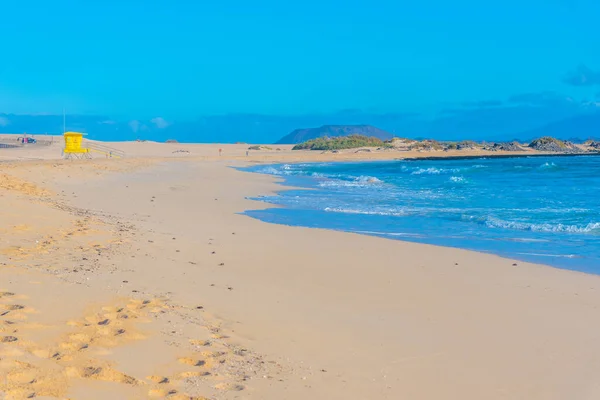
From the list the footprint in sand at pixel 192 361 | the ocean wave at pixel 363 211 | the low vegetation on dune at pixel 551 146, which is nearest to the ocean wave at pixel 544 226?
the ocean wave at pixel 363 211

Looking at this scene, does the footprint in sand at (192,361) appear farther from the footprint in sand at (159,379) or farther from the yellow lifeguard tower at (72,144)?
the yellow lifeguard tower at (72,144)

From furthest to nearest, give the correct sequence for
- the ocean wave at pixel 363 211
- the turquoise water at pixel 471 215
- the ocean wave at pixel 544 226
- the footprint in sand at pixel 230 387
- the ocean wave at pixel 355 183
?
1. the ocean wave at pixel 355 183
2. the ocean wave at pixel 363 211
3. the ocean wave at pixel 544 226
4. the turquoise water at pixel 471 215
5. the footprint in sand at pixel 230 387

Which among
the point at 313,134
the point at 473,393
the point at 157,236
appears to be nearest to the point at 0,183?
the point at 157,236

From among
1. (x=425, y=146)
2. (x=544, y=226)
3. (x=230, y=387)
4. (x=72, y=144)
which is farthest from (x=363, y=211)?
(x=425, y=146)

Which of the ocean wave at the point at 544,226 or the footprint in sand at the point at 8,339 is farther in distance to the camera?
the ocean wave at the point at 544,226

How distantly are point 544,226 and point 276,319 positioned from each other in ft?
29.3

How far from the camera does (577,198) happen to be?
18922 millimetres

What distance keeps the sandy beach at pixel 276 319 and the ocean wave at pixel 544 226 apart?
3499 millimetres

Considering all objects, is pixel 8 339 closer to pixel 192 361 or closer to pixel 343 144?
pixel 192 361

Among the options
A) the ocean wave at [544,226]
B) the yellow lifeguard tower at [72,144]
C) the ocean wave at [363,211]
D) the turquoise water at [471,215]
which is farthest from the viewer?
the yellow lifeguard tower at [72,144]

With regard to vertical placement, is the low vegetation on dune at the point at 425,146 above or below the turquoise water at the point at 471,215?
above

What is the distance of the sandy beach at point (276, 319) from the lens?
381cm

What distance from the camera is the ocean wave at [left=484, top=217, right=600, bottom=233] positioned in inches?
471

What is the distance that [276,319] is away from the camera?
5332 mm
